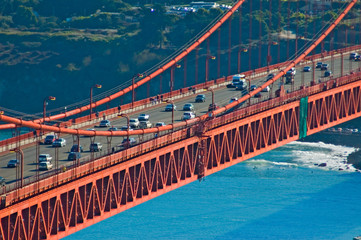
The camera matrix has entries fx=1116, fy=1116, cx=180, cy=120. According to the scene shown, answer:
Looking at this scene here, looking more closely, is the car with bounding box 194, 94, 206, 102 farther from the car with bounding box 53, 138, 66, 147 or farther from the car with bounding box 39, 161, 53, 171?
the car with bounding box 39, 161, 53, 171

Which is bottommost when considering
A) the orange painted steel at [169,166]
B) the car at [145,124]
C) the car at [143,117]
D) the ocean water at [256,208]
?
the ocean water at [256,208]

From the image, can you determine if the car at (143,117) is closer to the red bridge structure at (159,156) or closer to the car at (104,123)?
the car at (104,123)

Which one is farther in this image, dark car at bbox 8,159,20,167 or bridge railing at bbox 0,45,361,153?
bridge railing at bbox 0,45,361,153

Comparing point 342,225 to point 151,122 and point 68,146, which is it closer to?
point 151,122

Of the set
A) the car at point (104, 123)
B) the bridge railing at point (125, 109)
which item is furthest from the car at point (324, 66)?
the car at point (104, 123)

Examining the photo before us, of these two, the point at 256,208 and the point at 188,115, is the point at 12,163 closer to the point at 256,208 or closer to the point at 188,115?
the point at 188,115

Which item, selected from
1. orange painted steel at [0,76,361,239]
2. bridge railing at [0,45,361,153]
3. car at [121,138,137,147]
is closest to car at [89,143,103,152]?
car at [121,138,137,147]
